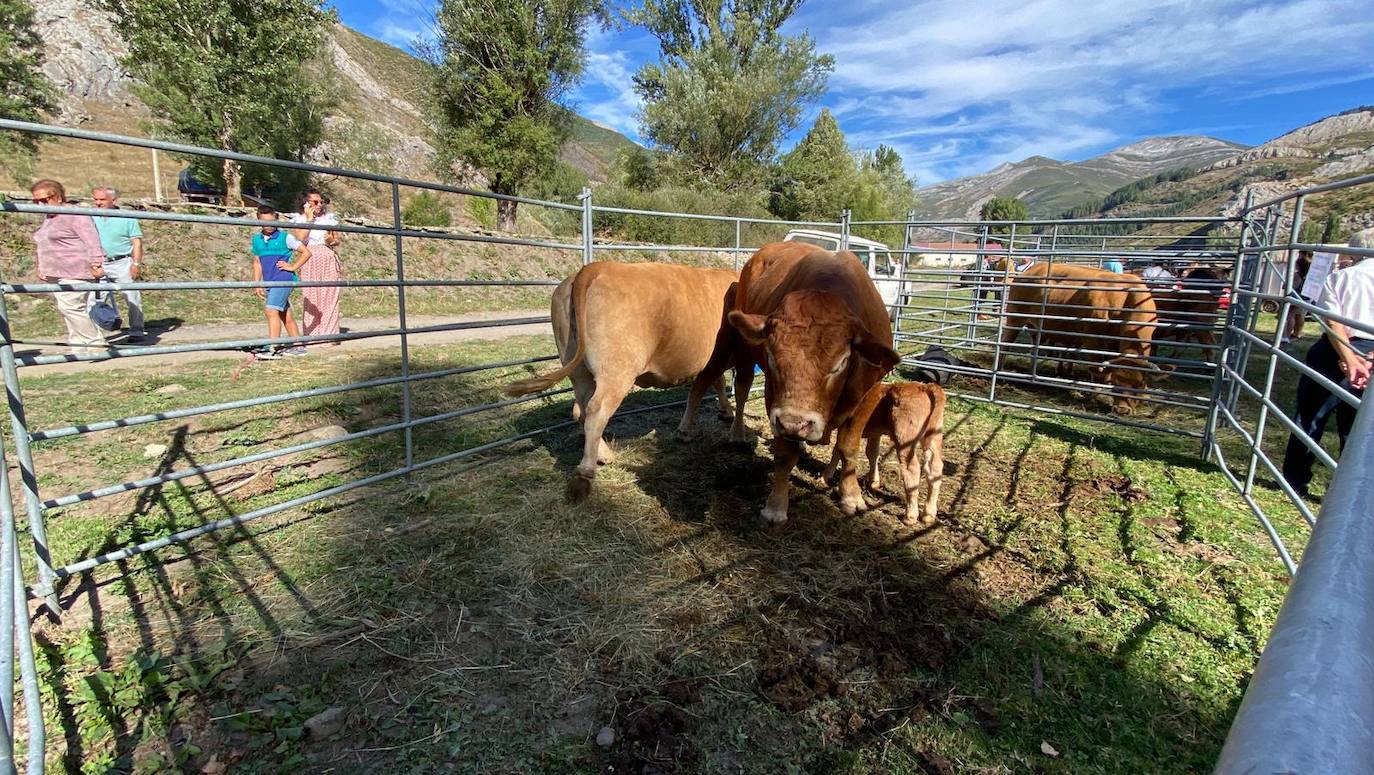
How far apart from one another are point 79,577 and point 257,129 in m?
21.8

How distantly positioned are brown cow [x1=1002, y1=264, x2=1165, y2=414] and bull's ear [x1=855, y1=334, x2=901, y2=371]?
148 inches

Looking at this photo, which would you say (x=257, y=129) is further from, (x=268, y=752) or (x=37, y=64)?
(x=268, y=752)

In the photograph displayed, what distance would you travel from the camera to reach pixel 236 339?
9.65 metres

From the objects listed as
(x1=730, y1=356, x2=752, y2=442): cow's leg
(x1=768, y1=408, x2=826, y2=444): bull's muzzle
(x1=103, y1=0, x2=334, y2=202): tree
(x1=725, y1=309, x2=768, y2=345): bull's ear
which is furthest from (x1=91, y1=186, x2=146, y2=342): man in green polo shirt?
(x1=103, y1=0, x2=334, y2=202): tree

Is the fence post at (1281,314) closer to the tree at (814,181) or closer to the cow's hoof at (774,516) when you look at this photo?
the cow's hoof at (774,516)

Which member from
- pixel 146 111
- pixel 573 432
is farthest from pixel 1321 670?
pixel 146 111

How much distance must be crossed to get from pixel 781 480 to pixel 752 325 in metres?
1.09

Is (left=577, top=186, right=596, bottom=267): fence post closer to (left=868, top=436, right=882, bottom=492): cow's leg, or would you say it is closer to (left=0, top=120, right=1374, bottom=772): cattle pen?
(left=0, top=120, right=1374, bottom=772): cattle pen

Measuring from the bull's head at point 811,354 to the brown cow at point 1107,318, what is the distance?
385 cm

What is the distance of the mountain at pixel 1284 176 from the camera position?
4103 cm

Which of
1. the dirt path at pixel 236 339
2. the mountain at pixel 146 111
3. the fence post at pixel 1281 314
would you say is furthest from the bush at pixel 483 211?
the fence post at pixel 1281 314

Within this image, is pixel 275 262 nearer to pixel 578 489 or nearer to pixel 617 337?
pixel 617 337

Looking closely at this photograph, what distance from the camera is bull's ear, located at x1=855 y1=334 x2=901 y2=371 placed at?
3.43 metres

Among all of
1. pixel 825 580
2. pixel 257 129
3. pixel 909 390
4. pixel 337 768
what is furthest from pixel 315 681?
pixel 257 129
